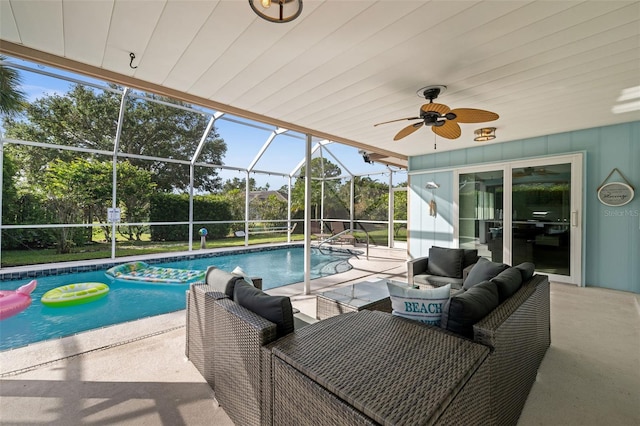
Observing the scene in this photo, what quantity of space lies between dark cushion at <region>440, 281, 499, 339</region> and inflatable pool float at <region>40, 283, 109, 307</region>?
5108 millimetres

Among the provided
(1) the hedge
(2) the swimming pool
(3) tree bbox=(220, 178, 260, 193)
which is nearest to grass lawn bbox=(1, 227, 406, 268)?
(1) the hedge

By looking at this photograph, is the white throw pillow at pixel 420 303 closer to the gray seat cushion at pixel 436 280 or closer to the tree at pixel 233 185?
the gray seat cushion at pixel 436 280

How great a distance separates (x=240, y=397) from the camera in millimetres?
1595

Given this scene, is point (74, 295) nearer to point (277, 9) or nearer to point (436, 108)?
point (277, 9)

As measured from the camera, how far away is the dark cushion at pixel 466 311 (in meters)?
1.56

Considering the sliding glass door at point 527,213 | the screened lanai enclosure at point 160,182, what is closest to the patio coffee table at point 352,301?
the sliding glass door at point 527,213

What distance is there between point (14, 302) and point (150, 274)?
1.94m

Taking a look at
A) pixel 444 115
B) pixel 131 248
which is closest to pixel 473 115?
pixel 444 115

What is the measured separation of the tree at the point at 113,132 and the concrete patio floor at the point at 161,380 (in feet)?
20.0

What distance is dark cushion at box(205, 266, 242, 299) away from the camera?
207 cm

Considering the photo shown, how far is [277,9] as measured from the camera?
1.64 meters

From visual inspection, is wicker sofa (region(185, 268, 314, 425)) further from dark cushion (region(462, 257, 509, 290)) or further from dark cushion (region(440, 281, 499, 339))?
dark cushion (region(462, 257, 509, 290))

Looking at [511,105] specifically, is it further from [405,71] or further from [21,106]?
[21,106]

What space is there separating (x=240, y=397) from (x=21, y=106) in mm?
7114
